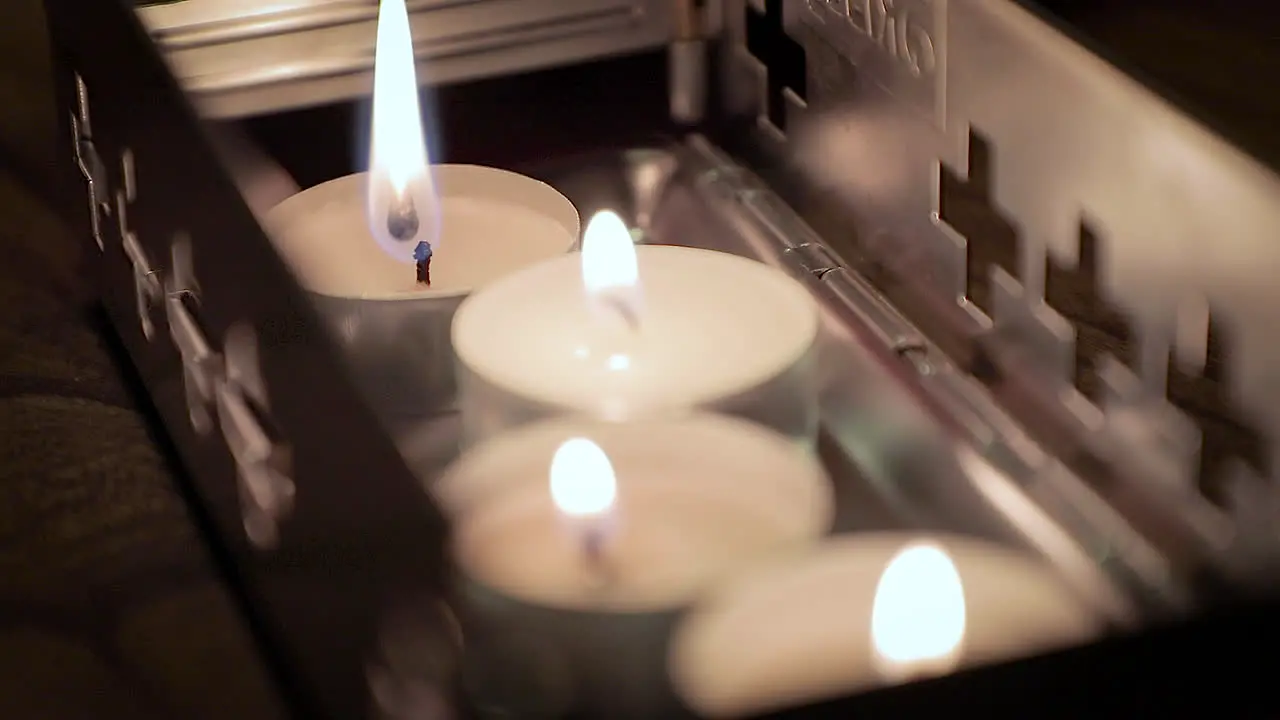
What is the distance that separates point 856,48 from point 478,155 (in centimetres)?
15

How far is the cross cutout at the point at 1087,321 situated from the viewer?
0.45 meters

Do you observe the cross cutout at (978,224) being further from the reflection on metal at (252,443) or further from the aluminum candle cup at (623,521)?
the reflection on metal at (252,443)

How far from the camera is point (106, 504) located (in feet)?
1.68

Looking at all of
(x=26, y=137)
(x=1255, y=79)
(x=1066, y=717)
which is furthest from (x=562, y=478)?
(x=26, y=137)

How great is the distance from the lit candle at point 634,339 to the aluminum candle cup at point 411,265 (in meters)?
0.02

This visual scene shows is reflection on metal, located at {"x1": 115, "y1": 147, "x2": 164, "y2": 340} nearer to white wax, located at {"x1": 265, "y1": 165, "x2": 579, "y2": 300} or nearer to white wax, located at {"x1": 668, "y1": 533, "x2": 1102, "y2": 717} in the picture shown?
white wax, located at {"x1": 265, "y1": 165, "x2": 579, "y2": 300}

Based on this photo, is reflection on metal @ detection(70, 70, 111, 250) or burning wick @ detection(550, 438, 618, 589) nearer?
burning wick @ detection(550, 438, 618, 589)

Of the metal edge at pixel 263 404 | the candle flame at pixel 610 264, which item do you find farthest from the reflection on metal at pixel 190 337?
the candle flame at pixel 610 264

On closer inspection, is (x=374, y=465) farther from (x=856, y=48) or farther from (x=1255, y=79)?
(x=1255, y=79)

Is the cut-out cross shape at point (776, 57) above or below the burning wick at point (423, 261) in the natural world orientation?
above

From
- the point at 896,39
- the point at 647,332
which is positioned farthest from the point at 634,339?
the point at 896,39

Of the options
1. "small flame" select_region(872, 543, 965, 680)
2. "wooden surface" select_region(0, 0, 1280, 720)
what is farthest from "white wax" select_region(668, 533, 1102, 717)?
A: "wooden surface" select_region(0, 0, 1280, 720)

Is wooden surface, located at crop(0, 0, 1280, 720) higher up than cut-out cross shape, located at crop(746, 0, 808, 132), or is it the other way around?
cut-out cross shape, located at crop(746, 0, 808, 132)

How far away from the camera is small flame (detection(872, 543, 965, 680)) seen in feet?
1.15
